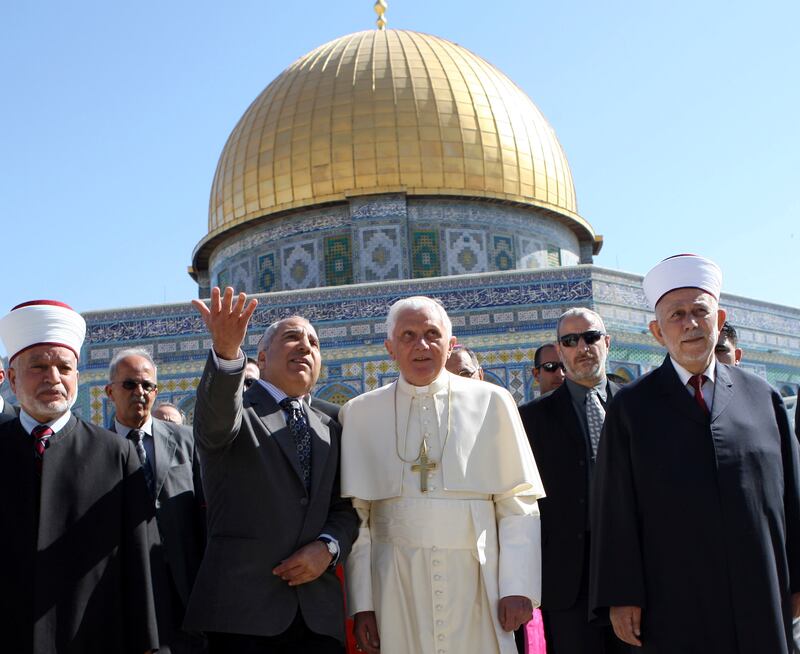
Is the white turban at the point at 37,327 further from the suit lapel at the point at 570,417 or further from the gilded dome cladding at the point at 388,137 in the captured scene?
the gilded dome cladding at the point at 388,137

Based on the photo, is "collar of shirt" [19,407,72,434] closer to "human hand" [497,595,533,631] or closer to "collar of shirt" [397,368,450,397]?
"collar of shirt" [397,368,450,397]

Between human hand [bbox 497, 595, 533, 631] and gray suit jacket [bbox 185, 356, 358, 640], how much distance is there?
486mm

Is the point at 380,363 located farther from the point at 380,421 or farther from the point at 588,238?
the point at 380,421

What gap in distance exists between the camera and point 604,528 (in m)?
3.17

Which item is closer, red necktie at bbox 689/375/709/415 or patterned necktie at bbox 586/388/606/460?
red necktie at bbox 689/375/709/415

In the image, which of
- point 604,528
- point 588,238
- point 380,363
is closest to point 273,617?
point 604,528

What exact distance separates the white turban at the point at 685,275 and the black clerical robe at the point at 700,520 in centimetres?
29

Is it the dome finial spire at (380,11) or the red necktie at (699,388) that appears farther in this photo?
the dome finial spire at (380,11)

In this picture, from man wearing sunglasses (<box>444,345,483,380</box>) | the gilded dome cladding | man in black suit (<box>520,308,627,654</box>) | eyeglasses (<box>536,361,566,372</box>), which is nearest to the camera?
man in black suit (<box>520,308,627,654</box>)

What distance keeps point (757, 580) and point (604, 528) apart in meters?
0.45

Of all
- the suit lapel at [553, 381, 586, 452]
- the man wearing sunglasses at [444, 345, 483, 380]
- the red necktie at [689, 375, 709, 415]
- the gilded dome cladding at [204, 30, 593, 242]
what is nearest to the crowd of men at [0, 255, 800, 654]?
the red necktie at [689, 375, 709, 415]

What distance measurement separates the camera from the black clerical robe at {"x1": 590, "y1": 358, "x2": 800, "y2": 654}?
301cm

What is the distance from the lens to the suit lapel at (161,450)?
4051mm

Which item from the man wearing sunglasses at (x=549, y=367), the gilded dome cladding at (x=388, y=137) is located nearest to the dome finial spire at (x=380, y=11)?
the gilded dome cladding at (x=388, y=137)
